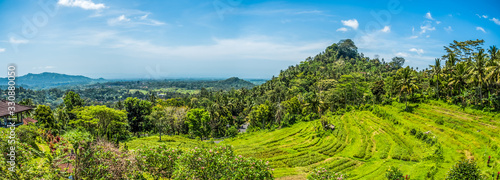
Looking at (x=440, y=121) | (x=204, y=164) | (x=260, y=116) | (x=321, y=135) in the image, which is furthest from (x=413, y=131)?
(x=204, y=164)

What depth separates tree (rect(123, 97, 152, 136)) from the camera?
53.4 meters

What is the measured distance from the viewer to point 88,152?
11.1m

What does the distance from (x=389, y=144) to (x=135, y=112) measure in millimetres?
48894

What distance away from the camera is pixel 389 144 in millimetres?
35156

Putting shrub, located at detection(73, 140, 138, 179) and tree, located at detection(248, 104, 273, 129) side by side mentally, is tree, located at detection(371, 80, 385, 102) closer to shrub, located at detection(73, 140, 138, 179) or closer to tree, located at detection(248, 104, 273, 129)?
tree, located at detection(248, 104, 273, 129)

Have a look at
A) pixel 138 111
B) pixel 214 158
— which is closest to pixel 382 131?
pixel 214 158

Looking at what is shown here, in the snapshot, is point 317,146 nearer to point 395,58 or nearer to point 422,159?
point 422,159

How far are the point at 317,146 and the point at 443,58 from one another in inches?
2026

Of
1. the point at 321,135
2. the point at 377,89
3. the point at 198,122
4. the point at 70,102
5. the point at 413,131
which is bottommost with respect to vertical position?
the point at 321,135

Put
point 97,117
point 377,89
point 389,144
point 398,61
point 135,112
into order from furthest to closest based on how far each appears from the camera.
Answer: point 398,61, point 377,89, point 135,112, point 97,117, point 389,144

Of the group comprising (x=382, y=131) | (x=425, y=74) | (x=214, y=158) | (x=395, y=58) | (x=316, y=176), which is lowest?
(x=382, y=131)

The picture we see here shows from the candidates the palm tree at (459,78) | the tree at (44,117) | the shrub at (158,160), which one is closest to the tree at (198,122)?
the tree at (44,117)

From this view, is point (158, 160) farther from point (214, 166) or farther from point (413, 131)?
point (413, 131)

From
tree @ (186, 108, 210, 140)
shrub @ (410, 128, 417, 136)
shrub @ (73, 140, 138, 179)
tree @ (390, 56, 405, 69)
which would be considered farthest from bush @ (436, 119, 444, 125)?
tree @ (390, 56, 405, 69)
